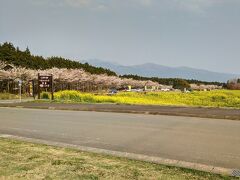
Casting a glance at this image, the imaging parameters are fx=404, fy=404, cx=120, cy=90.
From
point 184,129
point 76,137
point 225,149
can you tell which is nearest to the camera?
point 225,149

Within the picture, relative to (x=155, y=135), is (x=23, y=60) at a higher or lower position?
higher

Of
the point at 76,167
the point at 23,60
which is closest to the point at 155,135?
the point at 76,167

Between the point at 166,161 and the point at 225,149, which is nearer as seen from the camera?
the point at 166,161

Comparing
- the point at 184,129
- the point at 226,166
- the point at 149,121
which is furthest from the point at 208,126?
the point at 226,166

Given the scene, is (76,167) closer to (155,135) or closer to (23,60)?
(155,135)

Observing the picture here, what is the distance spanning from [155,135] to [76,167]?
17.2 feet

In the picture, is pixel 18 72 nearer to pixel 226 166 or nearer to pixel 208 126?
pixel 208 126

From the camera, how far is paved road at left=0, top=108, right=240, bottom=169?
9164mm

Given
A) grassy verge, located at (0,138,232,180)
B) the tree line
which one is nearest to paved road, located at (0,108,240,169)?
grassy verge, located at (0,138,232,180)

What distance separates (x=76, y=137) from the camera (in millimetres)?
11938

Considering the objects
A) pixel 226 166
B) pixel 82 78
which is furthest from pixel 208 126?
pixel 82 78

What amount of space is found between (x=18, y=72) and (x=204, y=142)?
53.3 meters

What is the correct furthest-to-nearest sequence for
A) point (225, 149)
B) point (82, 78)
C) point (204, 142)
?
point (82, 78)
point (204, 142)
point (225, 149)

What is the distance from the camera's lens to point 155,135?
478 inches
